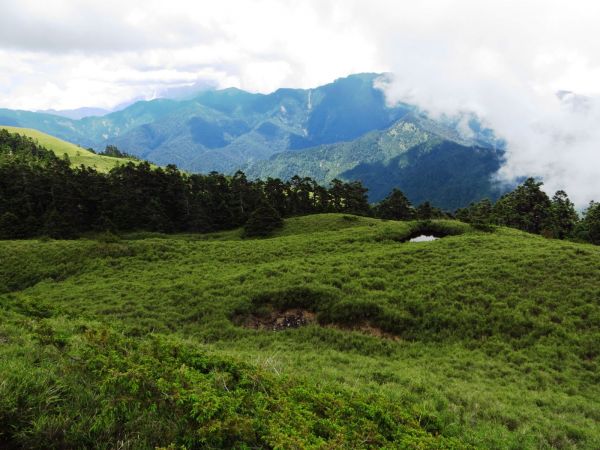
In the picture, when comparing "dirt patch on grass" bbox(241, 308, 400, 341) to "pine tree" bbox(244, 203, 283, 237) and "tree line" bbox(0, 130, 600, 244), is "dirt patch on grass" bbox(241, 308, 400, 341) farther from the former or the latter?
"tree line" bbox(0, 130, 600, 244)

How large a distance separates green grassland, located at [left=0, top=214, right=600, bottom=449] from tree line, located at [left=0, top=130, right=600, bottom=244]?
86.9 ft

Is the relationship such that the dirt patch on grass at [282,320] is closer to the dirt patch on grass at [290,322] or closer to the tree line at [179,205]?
the dirt patch on grass at [290,322]

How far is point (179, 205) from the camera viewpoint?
3113 inches

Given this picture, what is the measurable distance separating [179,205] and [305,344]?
218 ft

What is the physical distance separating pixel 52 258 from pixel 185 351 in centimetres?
3477

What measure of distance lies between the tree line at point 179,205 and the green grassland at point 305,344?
26476 millimetres

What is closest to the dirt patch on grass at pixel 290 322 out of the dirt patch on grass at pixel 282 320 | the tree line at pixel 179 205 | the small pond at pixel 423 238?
the dirt patch on grass at pixel 282 320

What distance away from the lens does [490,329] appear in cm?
1977

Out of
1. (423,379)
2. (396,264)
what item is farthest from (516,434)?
(396,264)

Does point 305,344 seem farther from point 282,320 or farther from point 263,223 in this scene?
point 263,223

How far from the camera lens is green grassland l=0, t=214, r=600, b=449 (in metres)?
7.00

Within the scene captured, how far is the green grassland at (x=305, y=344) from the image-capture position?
23.0 ft

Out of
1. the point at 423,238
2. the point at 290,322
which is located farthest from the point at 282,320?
the point at 423,238

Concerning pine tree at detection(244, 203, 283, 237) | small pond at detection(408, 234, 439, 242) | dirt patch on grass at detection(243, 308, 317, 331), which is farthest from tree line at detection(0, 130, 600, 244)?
dirt patch on grass at detection(243, 308, 317, 331)
